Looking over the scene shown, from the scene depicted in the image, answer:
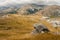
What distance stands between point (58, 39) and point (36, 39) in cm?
523

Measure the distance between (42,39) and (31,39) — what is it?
326 centimetres

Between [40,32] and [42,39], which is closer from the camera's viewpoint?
[42,39]

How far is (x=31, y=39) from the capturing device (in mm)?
48844

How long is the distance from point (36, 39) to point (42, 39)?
1469 mm

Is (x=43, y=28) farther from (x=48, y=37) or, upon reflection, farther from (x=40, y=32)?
(x=48, y=37)

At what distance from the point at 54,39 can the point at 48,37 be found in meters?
2.22

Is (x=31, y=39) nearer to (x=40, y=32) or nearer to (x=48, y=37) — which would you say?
(x=48, y=37)

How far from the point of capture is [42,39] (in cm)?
4688

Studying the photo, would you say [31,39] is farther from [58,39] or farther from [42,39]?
[58,39]

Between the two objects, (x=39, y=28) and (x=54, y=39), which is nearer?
(x=54, y=39)

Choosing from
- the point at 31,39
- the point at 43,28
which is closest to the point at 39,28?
the point at 43,28

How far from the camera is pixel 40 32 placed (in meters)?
57.4

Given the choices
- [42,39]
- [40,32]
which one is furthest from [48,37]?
[40,32]

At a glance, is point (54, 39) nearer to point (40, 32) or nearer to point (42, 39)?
point (42, 39)
